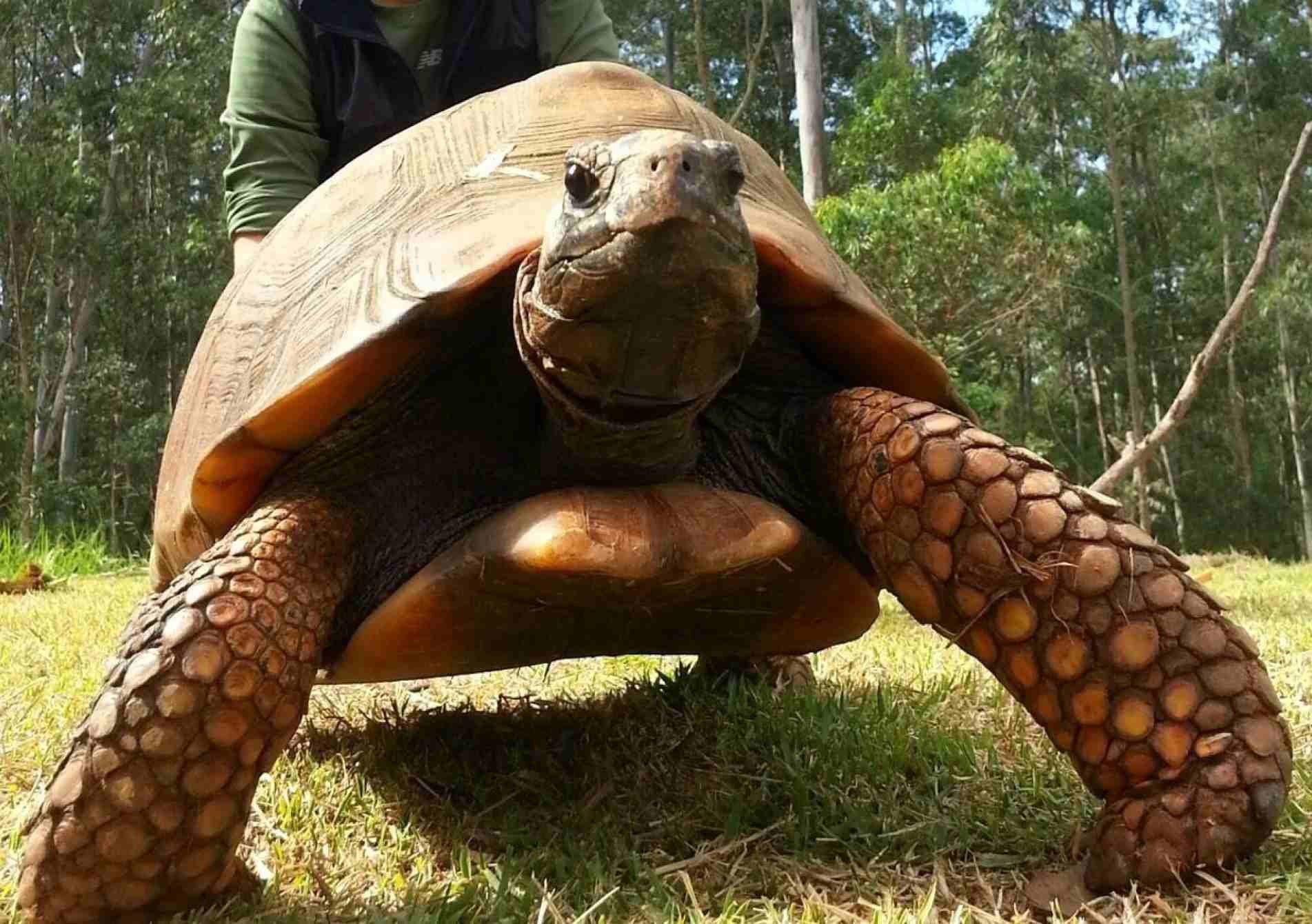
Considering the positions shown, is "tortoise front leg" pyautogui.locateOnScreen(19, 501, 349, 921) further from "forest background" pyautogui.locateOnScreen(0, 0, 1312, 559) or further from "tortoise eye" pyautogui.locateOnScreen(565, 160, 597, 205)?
"forest background" pyautogui.locateOnScreen(0, 0, 1312, 559)

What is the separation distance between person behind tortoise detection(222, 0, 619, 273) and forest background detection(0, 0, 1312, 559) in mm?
6407

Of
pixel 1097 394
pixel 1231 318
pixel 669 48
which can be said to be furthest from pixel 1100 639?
pixel 1097 394

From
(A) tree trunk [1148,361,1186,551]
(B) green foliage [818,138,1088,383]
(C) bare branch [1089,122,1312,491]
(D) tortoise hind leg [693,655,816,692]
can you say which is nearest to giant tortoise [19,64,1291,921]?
(D) tortoise hind leg [693,655,816,692]

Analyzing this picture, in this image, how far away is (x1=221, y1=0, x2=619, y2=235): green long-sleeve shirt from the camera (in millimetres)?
3449

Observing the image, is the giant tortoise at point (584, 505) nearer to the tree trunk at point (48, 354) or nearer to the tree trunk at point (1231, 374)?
the tree trunk at point (48, 354)

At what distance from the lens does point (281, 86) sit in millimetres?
3488

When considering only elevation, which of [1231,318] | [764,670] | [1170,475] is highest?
[1231,318]

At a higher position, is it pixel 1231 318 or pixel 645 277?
pixel 645 277

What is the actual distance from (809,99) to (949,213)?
1645 millimetres

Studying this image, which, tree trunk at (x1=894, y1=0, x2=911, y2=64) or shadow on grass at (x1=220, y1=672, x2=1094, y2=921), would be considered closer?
shadow on grass at (x1=220, y1=672, x2=1094, y2=921)

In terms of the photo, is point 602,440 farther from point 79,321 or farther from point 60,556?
point 79,321

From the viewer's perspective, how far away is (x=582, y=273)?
150cm

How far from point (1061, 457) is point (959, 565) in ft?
92.3

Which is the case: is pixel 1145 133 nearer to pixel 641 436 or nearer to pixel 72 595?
pixel 72 595
